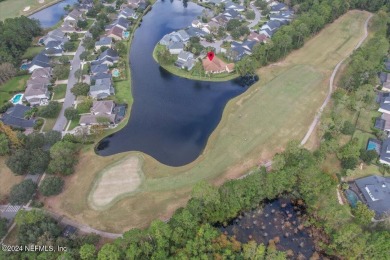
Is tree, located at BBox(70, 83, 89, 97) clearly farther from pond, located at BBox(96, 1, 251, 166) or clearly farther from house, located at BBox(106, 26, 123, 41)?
house, located at BBox(106, 26, 123, 41)

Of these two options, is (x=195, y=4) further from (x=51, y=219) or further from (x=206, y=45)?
(x=51, y=219)

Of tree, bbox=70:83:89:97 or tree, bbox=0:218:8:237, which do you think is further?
tree, bbox=70:83:89:97

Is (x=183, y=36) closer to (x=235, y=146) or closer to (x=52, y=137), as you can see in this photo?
(x=235, y=146)

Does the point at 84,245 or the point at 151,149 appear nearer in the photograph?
the point at 84,245

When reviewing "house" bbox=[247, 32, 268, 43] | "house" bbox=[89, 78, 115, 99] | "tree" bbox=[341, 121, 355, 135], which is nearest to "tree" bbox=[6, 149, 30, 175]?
"house" bbox=[89, 78, 115, 99]

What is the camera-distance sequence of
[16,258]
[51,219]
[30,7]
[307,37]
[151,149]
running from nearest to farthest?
[16,258] < [51,219] < [151,149] < [307,37] < [30,7]

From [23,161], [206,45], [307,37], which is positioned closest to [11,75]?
[23,161]
